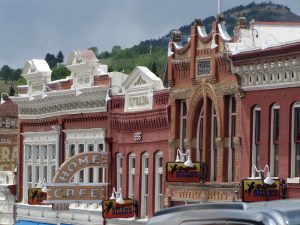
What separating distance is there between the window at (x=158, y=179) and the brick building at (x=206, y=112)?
1.44 metres

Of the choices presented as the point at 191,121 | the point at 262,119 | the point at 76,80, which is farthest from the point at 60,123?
the point at 262,119

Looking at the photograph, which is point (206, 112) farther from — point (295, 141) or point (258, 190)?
point (258, 190)

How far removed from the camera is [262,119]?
94.0ft

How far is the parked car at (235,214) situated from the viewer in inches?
314

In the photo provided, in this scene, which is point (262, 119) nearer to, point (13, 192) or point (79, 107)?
point (79, 107)

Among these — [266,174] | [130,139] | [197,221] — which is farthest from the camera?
[130,139]

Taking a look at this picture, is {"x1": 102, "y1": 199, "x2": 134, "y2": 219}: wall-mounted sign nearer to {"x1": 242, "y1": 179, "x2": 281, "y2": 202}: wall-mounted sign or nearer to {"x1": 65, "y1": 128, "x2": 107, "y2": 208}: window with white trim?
{"x1": 65, "y1": 128, "x2": 107, "y2": 208}: window with white trim

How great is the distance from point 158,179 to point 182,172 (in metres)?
4.24

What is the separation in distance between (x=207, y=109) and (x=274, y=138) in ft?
12.7

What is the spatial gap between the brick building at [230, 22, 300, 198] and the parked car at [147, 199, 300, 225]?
707 inches

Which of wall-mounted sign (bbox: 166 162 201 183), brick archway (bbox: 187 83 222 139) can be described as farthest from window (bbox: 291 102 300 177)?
wall-mounted sign (bbox: 166 162 201 183)

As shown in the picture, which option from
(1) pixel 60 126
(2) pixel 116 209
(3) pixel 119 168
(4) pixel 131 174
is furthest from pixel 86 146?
(2) pixel 116 209

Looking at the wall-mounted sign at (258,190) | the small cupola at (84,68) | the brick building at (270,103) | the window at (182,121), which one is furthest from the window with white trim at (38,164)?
the wall-mounted sign at (258,190)

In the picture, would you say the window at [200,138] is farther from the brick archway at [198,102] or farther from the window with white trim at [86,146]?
the window with white trim at [86,146]
